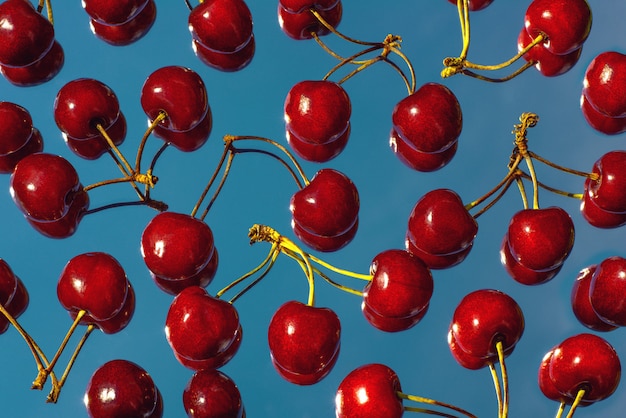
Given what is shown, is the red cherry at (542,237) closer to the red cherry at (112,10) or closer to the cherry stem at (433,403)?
the cherry stem at (433,403)

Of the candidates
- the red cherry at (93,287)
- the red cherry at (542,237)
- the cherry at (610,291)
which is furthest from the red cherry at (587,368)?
the red cherry at (93,287)

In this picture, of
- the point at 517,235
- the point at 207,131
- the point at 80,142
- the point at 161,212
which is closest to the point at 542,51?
the point at 517,235

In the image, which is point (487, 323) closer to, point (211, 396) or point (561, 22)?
point (211, 396)

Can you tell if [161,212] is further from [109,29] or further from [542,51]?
[542,51]

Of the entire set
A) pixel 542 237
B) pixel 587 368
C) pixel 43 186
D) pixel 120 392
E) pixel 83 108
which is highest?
pixel 83 108

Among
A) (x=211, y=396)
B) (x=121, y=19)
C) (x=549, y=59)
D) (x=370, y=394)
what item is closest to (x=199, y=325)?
(x=211, y=396)

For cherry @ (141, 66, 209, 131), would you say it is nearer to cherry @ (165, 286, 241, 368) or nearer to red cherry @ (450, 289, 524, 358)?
cherry @ (165, 286, 241, 368)
